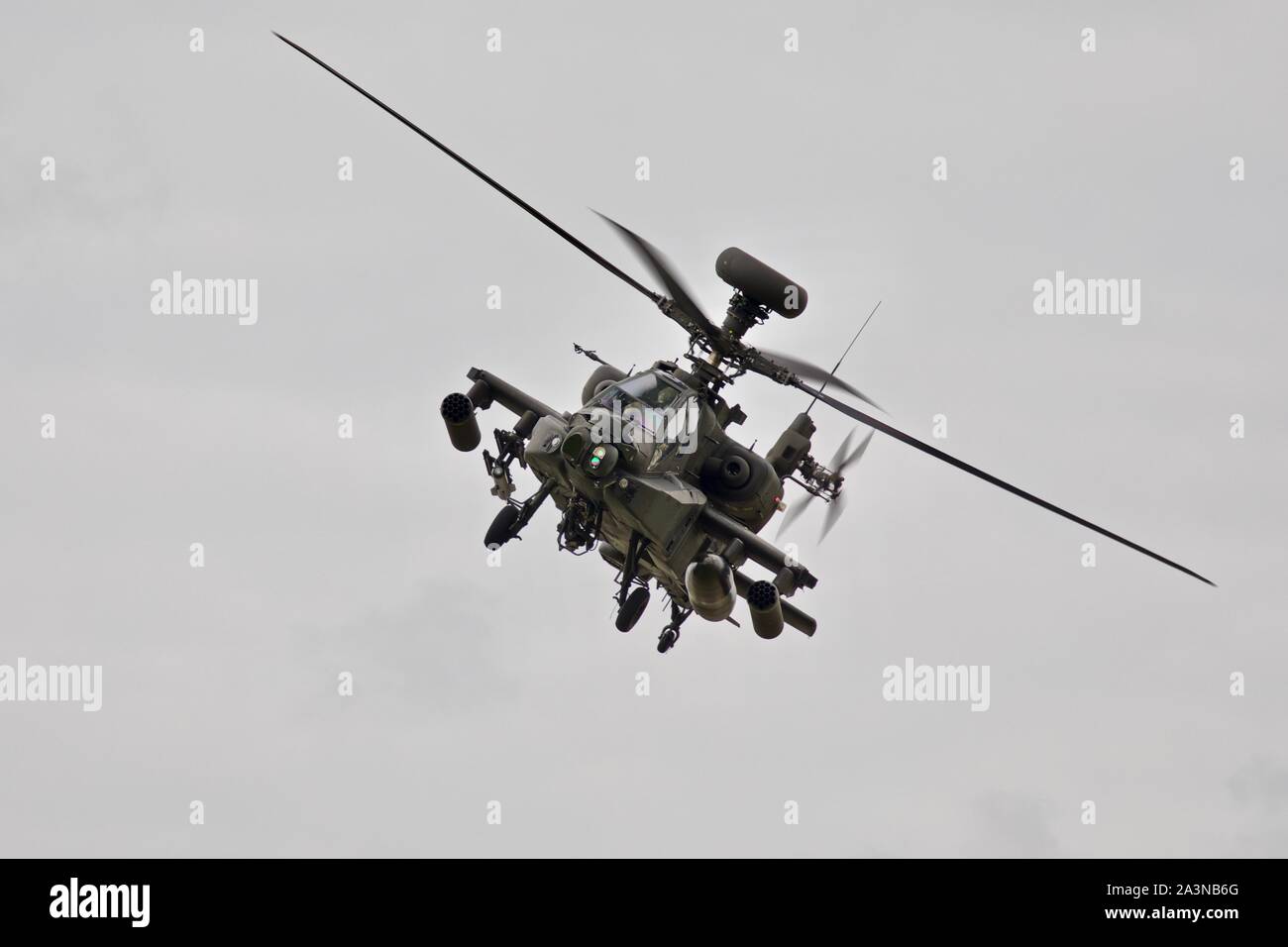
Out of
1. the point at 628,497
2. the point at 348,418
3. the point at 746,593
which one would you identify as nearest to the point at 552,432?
the point at 628,497

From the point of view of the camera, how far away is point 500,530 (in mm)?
44312

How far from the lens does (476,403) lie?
1832 inches

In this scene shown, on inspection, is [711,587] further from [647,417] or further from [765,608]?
[647,417]

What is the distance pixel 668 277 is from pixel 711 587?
7468mm

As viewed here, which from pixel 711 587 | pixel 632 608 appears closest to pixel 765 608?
pixel 711 587

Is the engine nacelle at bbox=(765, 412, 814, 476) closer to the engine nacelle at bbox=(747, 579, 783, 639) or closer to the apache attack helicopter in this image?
the apache attack helicopter

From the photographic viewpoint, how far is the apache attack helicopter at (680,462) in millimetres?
43625

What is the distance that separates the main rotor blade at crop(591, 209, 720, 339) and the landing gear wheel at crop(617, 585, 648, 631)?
633 cm

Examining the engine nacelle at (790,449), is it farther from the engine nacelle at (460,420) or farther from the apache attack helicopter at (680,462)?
the engine nacelle at (460,420)

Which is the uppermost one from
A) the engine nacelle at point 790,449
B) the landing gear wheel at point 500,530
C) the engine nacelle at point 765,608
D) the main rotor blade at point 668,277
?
the main rotor blade at point 668,277

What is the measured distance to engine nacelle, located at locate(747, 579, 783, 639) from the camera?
43594 mm

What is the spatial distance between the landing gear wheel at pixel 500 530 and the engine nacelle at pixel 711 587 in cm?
408

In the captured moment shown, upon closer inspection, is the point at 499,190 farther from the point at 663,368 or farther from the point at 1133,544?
the point at 1133,544

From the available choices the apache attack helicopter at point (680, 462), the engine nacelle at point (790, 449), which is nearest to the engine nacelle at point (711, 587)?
the apache attack helicopter at point (680, 462)
